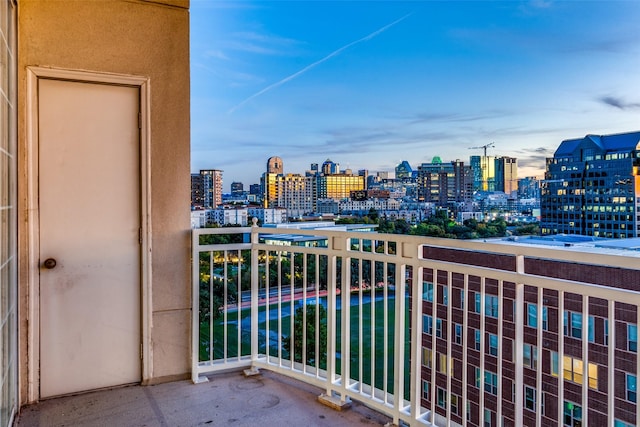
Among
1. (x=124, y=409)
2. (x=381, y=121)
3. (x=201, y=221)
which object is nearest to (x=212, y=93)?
(x=201, y=221)

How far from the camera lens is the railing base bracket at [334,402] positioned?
8.61ft

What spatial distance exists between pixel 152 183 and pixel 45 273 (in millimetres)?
866

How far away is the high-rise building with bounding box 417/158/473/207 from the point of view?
7002 mm

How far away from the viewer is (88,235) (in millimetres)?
2826

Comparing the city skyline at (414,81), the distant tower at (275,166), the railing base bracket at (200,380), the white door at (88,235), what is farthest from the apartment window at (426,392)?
the city skyline at (414,81)

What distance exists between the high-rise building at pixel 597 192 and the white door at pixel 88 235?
4354 millimetres

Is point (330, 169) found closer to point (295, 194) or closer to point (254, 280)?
point (295, 194)

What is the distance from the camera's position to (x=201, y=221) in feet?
11.2

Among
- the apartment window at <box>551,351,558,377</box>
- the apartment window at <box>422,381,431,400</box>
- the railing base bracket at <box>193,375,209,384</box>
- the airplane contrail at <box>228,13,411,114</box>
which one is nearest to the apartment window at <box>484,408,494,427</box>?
the apartment window at <box>551,351,558,377</box>

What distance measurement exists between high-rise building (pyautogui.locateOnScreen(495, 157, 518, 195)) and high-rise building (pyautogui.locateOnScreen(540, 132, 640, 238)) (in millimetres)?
686

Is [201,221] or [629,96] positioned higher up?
[629,96]

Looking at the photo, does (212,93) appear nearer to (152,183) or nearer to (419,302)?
(152,183)

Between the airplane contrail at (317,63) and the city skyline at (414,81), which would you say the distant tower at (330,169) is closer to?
the city skyline at (414,81)

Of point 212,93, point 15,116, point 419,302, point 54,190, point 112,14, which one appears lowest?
point 419,302
